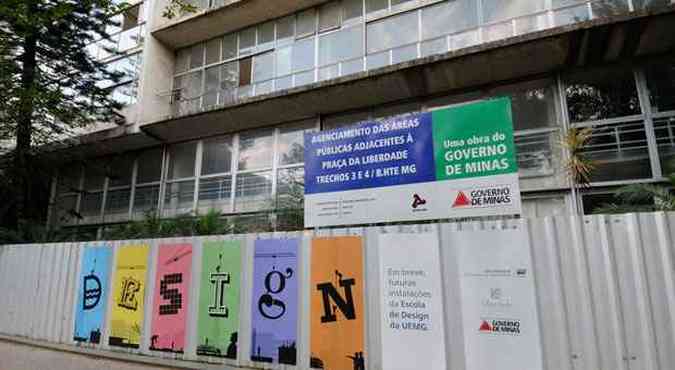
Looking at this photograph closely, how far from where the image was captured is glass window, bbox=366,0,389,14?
35.7 ft

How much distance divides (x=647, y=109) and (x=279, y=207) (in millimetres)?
8737

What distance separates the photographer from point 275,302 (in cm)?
487

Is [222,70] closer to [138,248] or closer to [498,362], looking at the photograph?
[138,248]

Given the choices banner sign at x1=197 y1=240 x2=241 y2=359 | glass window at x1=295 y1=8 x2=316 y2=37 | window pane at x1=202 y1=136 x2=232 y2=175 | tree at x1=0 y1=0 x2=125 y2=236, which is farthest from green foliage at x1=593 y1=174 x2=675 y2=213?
tree at x1=0 y1=0 x2=125 y2=236

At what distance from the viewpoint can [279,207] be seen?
10.3m

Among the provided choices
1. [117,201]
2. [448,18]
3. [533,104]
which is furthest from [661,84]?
[117,201]

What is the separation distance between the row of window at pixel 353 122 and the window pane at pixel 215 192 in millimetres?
33

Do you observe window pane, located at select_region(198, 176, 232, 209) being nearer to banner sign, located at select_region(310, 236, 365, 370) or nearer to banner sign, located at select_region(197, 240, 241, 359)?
banner sign, located at select_region(197, 240, 241, 359)

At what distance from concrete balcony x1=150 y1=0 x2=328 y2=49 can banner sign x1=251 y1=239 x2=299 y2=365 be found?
9.38 m

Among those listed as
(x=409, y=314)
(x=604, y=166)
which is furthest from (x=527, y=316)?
(x=604, y=166)

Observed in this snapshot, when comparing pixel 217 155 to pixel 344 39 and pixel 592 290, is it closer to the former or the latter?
pixel 344 39

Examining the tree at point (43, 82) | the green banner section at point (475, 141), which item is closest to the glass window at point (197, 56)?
the tree at point (43, 82)

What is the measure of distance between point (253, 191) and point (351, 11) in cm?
614

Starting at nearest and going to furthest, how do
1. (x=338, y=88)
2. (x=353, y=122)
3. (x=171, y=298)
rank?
(x=171, y=298) < (x=338, y=88) < (x=353, y=122)
